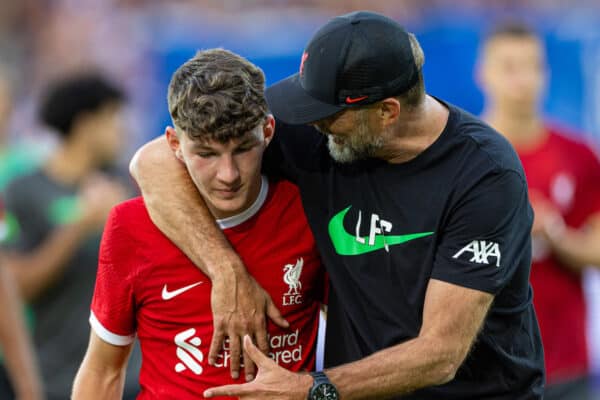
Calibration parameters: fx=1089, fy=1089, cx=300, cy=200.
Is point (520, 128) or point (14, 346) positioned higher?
point (520, 128)

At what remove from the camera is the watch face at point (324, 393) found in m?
3.38

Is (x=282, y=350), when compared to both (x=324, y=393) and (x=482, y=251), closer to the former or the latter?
(x=324, y=393)

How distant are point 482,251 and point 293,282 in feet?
2.25

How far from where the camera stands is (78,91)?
293 inches

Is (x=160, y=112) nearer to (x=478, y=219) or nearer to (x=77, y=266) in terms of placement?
(x=77, y=266)

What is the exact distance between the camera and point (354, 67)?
3.58 m

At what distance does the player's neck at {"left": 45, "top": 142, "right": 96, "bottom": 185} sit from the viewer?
7.04m

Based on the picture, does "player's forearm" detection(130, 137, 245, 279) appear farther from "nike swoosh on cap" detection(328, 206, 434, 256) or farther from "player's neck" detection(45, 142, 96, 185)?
"player's neck" detection(45, 142, 96, 185)

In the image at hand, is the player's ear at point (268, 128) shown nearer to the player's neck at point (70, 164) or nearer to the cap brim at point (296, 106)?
the cap brim at point (296, 106)

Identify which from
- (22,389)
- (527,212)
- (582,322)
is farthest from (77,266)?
(527,212)

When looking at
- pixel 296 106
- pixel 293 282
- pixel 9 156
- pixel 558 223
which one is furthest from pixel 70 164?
pixel 296 106

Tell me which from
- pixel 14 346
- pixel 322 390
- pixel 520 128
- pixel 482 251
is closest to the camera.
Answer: pixel 322 390

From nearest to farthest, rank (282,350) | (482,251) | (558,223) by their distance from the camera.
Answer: (482,251), (282,350), (558,223)

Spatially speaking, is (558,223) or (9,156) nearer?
(558,223)
